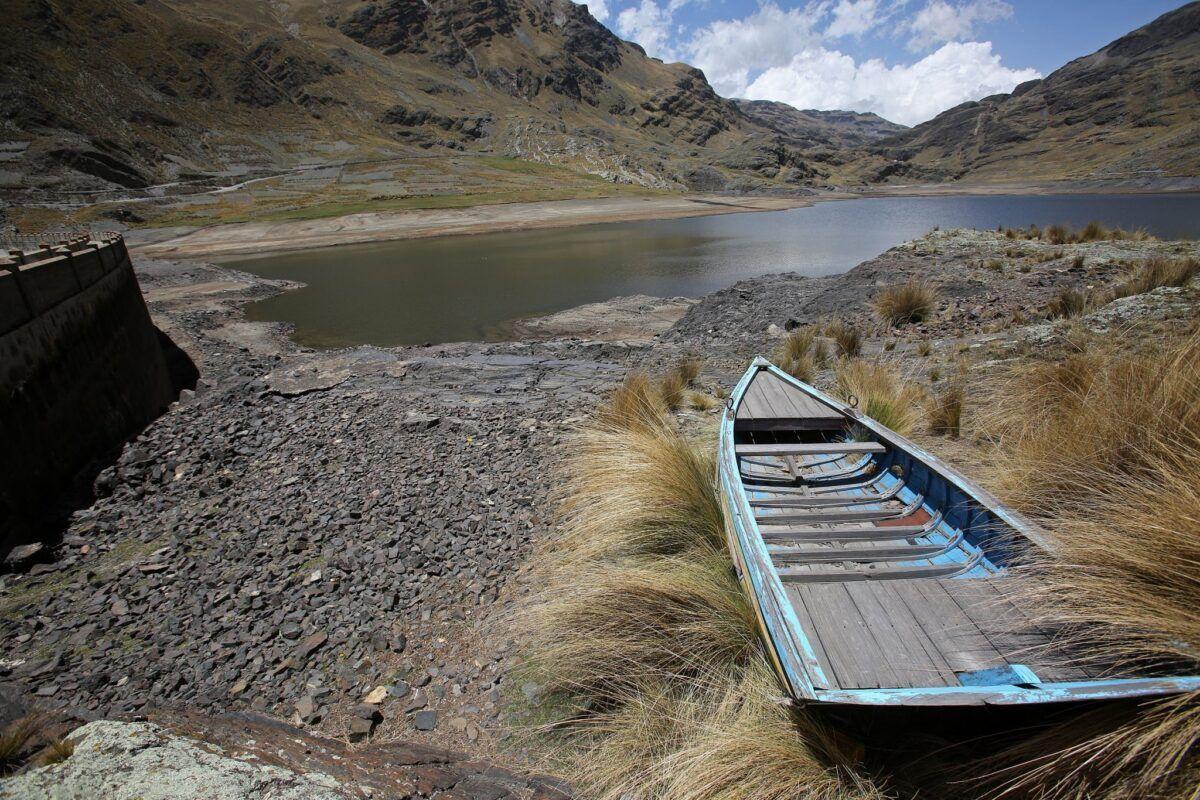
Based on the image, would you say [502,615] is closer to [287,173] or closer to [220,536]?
[220,536]

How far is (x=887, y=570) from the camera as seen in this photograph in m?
3.43

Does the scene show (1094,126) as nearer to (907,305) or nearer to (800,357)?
(907,305)

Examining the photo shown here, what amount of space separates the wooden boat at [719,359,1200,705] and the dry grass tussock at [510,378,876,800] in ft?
0.93

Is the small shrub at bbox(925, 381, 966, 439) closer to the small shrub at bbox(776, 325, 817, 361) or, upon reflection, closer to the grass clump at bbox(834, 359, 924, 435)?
the grass clump at bbox(834, 359, 924, 435)

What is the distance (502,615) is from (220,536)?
338 centimetres

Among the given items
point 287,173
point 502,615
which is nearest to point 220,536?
point 502,615

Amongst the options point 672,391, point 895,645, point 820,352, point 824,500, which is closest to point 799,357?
point 820,352

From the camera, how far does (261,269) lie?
106 ft

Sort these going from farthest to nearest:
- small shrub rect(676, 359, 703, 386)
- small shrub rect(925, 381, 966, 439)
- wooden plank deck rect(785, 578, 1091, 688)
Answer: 1. small shrub rect(676, 359, 703, 386)
2. small shrub rect(925, 381, 966, 439)
3. wooden plank deck rect(785, 578, 1091, 688)

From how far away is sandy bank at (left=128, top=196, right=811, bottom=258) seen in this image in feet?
129

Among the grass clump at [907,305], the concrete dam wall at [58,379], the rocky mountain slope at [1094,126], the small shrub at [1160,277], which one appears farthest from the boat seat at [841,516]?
the rocky mountain slope at [1094,126]

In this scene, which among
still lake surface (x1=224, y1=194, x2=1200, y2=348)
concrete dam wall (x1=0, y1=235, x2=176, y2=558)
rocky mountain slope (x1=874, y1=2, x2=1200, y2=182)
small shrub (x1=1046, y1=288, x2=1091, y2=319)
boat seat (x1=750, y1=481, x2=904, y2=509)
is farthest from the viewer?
rocky mountain slope (x1=874, y1=2, x2=1200, y2=182)

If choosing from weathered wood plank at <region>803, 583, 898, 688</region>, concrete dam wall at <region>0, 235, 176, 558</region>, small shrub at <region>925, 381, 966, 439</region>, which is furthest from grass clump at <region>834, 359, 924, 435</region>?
concrete dam wall at <region>0, 235, 176, 558</region>

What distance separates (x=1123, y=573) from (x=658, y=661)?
7.34 feet
